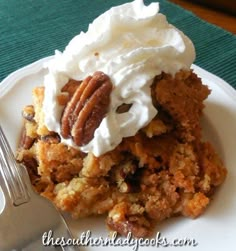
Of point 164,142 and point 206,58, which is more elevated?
point 164,142

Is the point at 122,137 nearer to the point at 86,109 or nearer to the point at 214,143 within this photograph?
the point at 86,109

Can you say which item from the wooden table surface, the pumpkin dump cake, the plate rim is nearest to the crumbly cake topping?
the pumpkin dump cake

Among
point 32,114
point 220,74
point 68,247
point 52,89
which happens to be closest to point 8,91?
point 32,114

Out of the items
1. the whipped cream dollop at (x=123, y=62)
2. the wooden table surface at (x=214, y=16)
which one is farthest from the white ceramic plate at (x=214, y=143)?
the wooden table surface at (x=214, y=16)

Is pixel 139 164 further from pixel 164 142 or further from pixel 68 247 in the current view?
pixel 68 247

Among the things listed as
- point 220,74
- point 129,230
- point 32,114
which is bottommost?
point 220,74

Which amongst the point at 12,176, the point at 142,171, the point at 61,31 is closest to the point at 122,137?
the point at 142,171

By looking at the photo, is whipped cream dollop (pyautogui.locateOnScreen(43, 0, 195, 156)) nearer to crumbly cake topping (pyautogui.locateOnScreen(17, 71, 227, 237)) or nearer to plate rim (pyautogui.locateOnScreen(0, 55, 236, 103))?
crumbly cake topping (pyautogui.locateOnScreen(17, 71, 227, 237))
